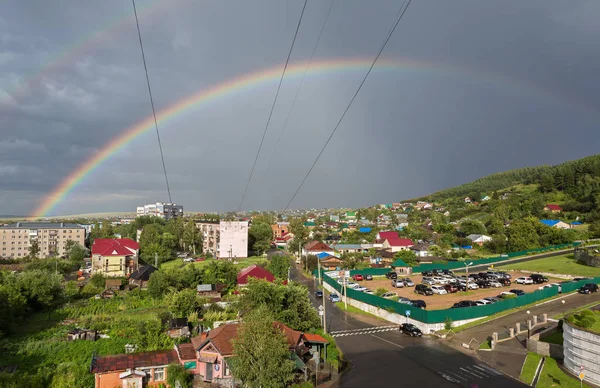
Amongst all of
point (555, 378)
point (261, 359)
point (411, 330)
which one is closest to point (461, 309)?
point (411, 330)

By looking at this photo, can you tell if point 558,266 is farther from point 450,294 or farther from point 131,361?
point 131,361

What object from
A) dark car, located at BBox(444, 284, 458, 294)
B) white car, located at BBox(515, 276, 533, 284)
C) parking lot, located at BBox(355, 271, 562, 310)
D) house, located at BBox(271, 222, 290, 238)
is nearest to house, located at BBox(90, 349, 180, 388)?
parking lot, located at BBox(355, 271, 562, 310)

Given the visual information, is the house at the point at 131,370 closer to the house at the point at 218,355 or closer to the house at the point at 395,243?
the house at the point at 218,355

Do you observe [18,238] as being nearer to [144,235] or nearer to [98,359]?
[144,235]

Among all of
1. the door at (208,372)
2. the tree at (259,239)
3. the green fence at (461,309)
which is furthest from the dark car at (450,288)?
the tree at (259,239)

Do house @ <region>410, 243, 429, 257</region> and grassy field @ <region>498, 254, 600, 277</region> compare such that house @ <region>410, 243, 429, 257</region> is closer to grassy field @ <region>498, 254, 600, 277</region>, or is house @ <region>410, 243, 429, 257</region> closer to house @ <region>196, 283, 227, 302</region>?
grassy field @ <region>498, 254, 600, 277</region>

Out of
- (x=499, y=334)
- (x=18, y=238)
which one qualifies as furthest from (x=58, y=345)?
(x=18, y=238)
